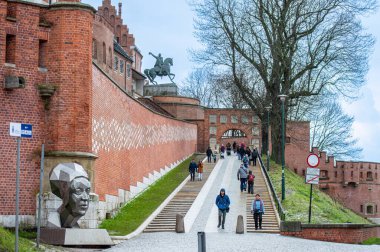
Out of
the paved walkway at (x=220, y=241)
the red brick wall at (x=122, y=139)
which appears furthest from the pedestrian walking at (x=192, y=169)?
the paved walkway at (x=220, y=241)

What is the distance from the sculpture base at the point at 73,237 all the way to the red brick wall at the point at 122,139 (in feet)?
16.9

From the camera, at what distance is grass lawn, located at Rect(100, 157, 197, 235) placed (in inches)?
1089

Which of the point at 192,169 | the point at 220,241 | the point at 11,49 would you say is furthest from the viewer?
the point at 192,169

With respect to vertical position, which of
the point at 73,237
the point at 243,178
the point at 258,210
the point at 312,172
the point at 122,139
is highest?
the point at 122,139

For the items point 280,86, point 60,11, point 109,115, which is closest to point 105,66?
point 280,86

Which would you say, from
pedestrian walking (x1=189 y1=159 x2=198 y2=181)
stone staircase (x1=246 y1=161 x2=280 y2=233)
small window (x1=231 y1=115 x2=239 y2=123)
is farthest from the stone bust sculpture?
small window (x1=231 y1=115 x2=239 y2=123)

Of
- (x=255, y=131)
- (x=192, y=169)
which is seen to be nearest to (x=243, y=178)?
(x=192, y=169)

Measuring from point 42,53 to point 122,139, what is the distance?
10.4m

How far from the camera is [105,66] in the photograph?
63219 mm

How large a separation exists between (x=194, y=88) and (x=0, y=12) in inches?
3271

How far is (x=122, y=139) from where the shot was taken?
112 ft

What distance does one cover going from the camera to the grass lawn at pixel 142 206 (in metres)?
27.7

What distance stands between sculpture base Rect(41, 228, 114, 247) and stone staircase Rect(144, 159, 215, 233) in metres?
5.63

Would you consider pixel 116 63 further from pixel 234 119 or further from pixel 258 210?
pixel 258 210
